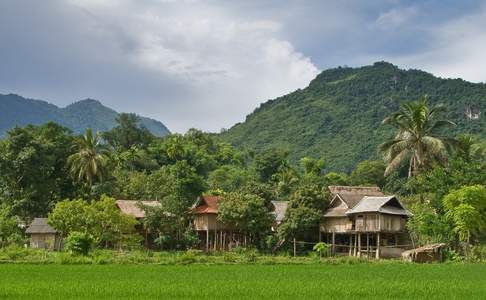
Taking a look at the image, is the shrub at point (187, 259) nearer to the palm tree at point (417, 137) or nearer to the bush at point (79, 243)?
the bush at point (79, 243)

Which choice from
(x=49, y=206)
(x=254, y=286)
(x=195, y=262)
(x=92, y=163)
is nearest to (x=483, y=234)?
(x=195, y=262)

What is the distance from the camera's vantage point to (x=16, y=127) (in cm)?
5647

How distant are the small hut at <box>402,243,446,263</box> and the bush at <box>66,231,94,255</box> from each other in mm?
20002

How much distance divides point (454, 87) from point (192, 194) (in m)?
83.8

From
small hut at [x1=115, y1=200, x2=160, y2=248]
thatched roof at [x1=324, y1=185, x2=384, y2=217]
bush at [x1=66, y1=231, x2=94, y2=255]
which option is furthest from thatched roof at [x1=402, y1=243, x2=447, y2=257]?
small hut at [x1=115, y1=200, x2=160, y2=248]

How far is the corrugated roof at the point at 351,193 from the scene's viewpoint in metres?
51.3

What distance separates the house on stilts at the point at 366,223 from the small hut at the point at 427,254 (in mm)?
5411

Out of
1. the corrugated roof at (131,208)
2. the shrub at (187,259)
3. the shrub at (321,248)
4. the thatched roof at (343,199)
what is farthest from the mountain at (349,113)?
the shrub at (187,259)

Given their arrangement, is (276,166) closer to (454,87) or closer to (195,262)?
(195,262)

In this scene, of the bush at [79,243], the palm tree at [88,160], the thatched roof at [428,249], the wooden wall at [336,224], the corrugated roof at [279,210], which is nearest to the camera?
the bush at [79,243]

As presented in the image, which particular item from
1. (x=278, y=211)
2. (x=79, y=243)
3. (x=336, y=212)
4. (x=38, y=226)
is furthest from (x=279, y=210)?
(x=79, y=243)

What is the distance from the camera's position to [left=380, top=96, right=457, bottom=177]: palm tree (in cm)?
4703

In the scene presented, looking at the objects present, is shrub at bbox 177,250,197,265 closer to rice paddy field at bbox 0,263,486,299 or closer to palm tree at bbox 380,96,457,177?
rice paddy field at bbox 0,263,486,299

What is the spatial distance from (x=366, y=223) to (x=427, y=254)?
7227mm
